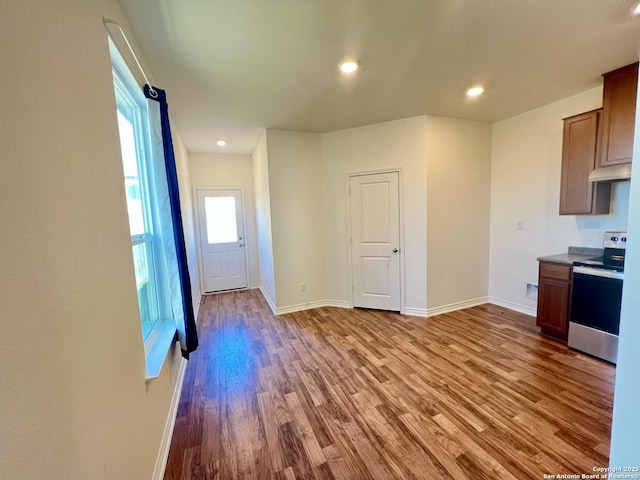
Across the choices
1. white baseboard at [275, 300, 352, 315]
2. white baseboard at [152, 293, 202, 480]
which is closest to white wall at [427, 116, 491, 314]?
white baseboard at [275, 300, 352, 315]

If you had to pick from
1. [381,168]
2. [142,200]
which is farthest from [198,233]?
[381,168]

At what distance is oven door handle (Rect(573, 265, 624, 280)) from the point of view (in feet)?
7.64

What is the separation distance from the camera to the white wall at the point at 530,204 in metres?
2.96

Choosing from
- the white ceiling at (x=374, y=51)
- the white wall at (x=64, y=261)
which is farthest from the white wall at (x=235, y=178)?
the white wall at (x=64, y=261)

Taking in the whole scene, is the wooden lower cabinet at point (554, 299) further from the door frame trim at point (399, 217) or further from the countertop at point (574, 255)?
the door frame trim at point (399, 217)

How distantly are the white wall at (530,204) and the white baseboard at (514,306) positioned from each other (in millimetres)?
13

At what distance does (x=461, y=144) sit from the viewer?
3676mm

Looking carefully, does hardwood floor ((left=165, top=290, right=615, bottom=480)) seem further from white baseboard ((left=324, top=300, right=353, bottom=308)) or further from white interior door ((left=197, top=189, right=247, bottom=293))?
white interior door ((left=197, top=189, right=247, bottom=293))

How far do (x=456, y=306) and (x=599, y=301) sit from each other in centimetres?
157

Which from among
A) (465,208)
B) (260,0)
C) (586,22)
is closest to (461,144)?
(465,208)

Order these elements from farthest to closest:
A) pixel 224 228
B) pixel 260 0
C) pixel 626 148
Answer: pixel 224 228 → pixel 626 148 → pixel 260 0

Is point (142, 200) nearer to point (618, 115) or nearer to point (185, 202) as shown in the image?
point (185, 202)

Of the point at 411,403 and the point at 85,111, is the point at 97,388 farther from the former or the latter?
the point at 411,403

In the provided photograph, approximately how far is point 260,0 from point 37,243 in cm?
162
